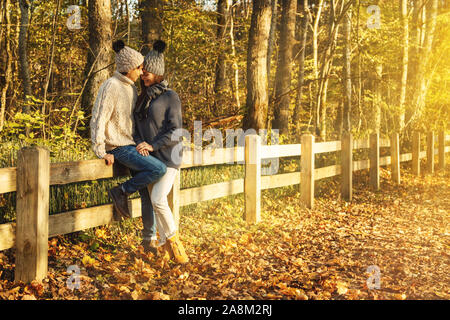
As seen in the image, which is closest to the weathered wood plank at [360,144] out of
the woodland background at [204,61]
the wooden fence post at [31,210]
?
the woodland background at [204,61]

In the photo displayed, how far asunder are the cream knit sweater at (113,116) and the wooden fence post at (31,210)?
0.54m

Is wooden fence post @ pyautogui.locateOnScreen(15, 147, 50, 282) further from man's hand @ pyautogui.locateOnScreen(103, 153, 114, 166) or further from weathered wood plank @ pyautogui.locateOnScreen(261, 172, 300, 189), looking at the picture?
weathered wood plank @ pyautogui.locateOnScreen(261, 172, 300, 189)

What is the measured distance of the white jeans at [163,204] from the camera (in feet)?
16.3

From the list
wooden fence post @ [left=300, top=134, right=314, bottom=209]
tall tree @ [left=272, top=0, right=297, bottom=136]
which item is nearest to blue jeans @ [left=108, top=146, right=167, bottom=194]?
wooden fence post @ [left=300, top=134, right=314, bottom=209]

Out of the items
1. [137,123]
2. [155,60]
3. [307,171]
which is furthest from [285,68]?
[137,123]

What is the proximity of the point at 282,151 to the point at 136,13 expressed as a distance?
7.94 meters

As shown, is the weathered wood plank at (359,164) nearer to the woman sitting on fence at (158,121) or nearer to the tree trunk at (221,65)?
the tree trunk at (221,65)

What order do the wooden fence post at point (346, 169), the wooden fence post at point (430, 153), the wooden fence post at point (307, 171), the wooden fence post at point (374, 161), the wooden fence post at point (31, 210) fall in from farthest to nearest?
the wooden fence post at point (430, 153), the wooden fence post at point (374, 161), the wooden fence post at point (346, 169), the wooden fence post at point (307, 171), the wooden fence post at point (31, 210)

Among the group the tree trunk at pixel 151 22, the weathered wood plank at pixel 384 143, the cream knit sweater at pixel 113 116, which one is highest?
the tree trunk at pixel 151 22

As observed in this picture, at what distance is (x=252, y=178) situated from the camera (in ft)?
24.0

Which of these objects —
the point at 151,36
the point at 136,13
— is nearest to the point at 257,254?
the point at 151,36

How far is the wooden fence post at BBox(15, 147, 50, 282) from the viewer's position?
4.15 meters

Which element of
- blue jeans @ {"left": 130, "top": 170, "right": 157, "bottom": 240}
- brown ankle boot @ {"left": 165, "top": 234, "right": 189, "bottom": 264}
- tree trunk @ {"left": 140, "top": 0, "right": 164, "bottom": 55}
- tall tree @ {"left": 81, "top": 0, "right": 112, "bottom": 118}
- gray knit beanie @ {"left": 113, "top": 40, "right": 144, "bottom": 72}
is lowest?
brown ankle boot @ {"left": 165, "top": 234, "right": 189, "bottom": 264}

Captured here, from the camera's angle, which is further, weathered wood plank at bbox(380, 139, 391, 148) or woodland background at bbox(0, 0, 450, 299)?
weathered wood plank at bbox(380, 139, 391, 148)
